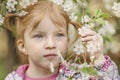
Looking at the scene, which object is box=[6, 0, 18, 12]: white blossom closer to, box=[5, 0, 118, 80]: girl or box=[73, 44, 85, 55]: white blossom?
box=[5, 0, 118, 80]: girl

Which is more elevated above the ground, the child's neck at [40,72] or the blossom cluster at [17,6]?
the blossom cluster at [17,6]

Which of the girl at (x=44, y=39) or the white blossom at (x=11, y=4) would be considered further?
the white blossom at (x=11, y=4)

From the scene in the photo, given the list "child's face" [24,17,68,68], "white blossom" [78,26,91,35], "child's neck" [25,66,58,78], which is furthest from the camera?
"child's neck" [25,66,58,78]

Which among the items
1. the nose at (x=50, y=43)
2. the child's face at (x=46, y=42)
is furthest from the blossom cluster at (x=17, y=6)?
the nose at (x=50, y=43)

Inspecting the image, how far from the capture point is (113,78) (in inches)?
128

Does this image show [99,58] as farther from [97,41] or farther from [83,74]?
[83,74]

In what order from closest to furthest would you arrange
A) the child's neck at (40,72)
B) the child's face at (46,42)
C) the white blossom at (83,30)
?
the white blossom at (83,30), the child's face at (46,42), the child's neck at (40,72)

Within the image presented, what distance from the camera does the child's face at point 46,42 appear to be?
3121 millimetres

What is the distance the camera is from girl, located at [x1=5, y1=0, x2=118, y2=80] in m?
3.14

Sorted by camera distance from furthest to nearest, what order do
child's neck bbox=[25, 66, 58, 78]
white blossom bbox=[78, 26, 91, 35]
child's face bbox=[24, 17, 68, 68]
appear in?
child's neck bbox=[25, 66, 58, 78]
child's face bbox=[24, 17, 68, 68]
white blossom bbox=[78, 26, 91, 35]

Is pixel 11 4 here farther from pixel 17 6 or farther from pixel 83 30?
pixel 83 30

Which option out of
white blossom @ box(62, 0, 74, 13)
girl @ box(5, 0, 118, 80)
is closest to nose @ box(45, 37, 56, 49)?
girl @ box(5, 0, 118, 80)

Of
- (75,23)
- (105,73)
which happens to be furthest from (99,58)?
(75,23)

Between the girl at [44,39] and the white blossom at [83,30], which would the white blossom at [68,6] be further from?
the white blossom at [83,30]
